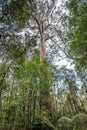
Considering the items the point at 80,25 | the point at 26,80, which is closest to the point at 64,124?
the point at 26,80

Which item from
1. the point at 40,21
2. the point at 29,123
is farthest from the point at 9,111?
the point at 40,21

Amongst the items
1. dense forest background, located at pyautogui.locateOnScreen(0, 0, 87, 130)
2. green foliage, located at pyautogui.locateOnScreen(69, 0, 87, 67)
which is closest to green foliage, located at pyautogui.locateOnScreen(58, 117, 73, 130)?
dense forest background, located at pyautogui.locateOnScreen(0, 0, 87, 130)

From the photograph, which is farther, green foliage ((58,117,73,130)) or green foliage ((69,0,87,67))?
green foliage ((69,0,87,67))

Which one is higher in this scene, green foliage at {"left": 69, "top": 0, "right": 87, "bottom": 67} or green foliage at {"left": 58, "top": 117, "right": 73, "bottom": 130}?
green foliage at {"left": 69, "top": 0, "right": 87, "bottom": 67}

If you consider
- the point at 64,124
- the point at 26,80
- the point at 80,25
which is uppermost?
the point at 80,25

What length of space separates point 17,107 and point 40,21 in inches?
336

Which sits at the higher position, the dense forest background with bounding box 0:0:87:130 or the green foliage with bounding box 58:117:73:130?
the dense forest background with bounding box 0:0:87:130

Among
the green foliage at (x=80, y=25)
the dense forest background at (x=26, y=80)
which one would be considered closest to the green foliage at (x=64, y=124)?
the dense forest background at (x=26, y=80)

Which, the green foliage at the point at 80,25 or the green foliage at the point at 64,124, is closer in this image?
the green foliage at the point at 64,124

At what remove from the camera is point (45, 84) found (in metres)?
5.95

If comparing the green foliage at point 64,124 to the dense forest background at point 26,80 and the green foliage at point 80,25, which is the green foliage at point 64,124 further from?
the green foliage at point 80,25

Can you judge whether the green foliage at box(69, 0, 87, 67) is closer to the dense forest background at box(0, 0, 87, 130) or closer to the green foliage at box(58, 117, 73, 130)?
the dense forest background at box(0, 0, 87, 130)

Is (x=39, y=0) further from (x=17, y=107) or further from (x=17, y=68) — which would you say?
(x=17, y=107)

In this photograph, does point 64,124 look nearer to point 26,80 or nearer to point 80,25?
point 26,80
